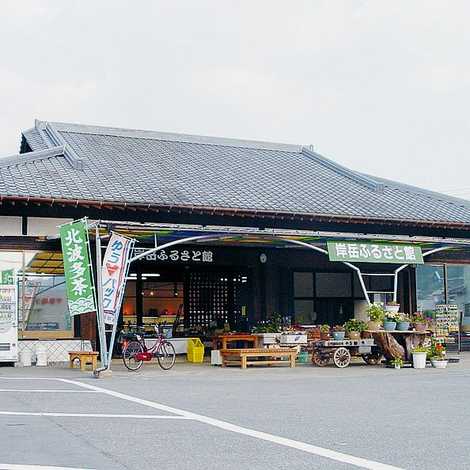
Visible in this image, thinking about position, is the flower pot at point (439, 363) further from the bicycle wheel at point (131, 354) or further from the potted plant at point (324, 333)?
the bicycle wheel at point (131, 354)

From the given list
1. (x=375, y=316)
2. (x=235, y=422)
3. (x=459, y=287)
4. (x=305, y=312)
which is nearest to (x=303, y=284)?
(x=305, y=312)

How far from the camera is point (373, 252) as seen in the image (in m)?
18.4

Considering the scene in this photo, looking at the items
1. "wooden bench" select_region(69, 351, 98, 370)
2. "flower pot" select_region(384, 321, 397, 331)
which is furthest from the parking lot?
"flower pot" select_region(384, 321, 397, 331)

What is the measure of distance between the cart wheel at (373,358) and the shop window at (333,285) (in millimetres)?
4403

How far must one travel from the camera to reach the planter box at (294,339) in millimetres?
19578

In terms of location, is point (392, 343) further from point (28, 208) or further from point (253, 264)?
point (28, 208)

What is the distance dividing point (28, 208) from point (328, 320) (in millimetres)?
9246

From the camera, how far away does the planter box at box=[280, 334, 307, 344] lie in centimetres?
1958

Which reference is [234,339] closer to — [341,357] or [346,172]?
[341,357]

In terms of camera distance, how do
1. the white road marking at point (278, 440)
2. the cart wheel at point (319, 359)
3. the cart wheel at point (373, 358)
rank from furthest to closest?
the cart wheel at point (373, 358), the cart wheel at point (319, 359), the white road marking at point (278, 440)

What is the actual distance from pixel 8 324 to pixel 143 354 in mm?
3211

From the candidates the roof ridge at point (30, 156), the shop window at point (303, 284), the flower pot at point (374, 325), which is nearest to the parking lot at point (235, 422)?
the flower pot at point (374, 325)

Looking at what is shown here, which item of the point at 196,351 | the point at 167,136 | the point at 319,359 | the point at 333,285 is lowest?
the point at 319,359

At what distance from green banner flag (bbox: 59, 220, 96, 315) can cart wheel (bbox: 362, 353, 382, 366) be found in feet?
21.7
